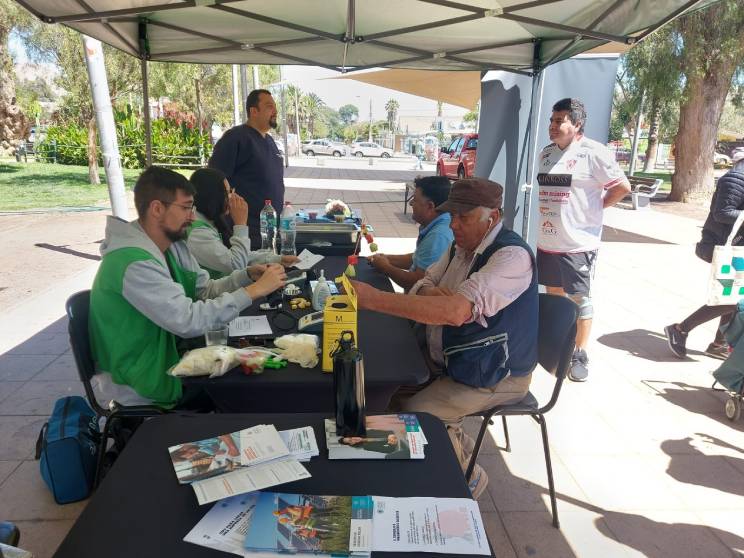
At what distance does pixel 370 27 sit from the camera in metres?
4.07

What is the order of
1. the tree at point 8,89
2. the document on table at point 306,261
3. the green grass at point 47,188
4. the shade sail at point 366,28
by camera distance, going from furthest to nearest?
the tree at point 8,89 → the green grass at point 47,188 → the shade sail at point 366,28 → the document on table at point 306,261

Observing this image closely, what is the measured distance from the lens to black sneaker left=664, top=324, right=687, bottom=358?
4055 millimetres

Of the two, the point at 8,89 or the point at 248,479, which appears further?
the point at 8,89

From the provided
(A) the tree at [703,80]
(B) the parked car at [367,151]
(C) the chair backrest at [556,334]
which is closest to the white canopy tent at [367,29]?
(C) the chair backrest at [556,334]

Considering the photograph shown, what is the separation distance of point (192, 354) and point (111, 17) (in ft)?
9.05

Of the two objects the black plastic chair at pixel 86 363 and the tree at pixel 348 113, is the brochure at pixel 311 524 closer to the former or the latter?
the black plastic chair at pixel 86 363

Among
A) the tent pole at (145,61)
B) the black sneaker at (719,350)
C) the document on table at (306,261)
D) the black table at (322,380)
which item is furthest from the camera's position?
the black sneaker at (719,350)

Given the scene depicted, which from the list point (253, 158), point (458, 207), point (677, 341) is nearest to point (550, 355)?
point (458, 207)

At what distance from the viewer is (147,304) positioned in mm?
1907

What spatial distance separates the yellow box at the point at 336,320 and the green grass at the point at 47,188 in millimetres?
11326

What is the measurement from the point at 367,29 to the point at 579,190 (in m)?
2.14

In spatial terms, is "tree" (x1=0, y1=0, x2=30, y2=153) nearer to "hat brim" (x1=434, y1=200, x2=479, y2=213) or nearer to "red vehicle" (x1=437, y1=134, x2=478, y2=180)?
"red vehicle" (x1=437, y1=134, x2=478, y2=180)

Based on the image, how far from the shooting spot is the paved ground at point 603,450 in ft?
7.31

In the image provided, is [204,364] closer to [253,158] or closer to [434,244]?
[434,244]
